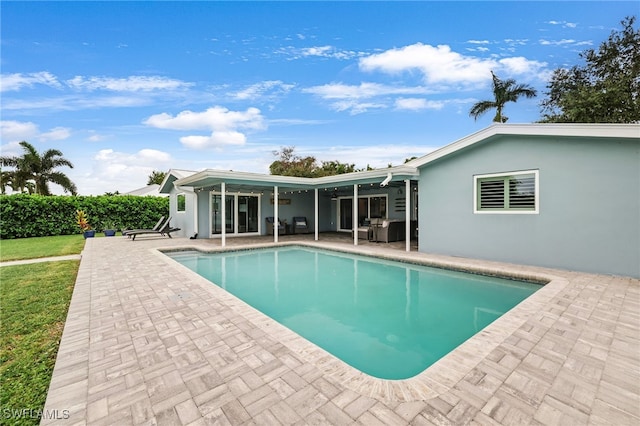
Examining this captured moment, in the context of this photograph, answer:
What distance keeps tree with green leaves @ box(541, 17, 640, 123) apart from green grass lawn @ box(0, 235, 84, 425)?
2128cm

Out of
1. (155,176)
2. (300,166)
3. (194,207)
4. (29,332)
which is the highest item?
(300,166)

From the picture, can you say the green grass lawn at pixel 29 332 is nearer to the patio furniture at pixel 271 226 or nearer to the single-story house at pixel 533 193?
the single-story house at pixel 533 193

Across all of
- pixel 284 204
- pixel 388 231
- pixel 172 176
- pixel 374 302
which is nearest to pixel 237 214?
pixel 284 204

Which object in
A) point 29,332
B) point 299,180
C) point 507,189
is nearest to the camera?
point 29,332

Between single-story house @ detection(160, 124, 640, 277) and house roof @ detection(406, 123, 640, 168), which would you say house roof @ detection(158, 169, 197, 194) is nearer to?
single-story house @ detection(160, 124, 640, 277)

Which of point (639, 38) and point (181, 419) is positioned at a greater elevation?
point (639, 38)

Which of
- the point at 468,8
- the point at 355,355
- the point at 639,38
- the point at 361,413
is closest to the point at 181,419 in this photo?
the point at 361,413

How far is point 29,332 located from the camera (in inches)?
146

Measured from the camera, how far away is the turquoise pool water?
375 centimetres

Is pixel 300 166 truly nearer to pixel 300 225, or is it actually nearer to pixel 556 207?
pixel 300 225

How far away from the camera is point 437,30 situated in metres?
12.5

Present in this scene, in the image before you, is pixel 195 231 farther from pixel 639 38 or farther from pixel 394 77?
pixel 639 38

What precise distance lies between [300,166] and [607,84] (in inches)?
1019

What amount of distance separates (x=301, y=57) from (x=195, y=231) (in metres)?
9.42
